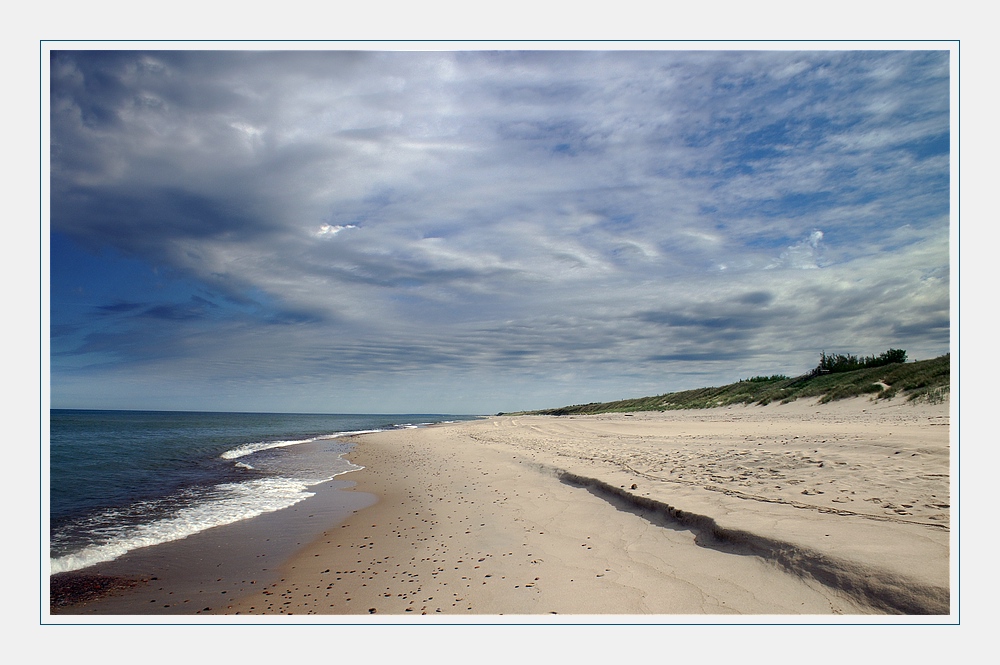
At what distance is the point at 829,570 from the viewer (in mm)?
3906

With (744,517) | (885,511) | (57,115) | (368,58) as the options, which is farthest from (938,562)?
(57,115)

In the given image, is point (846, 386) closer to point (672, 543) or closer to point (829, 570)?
point (672, 543)

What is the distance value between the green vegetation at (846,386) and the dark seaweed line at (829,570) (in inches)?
218

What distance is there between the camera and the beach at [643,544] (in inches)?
155

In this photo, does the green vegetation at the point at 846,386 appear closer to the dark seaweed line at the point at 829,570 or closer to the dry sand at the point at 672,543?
the dry sand at the point at 672,543

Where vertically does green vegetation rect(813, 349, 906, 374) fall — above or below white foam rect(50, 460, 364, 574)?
above

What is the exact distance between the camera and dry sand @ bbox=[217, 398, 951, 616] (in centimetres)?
391

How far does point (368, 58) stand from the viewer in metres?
4.86

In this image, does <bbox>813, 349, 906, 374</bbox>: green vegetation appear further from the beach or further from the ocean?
the ocean

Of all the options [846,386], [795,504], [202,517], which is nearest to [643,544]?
[795,504]

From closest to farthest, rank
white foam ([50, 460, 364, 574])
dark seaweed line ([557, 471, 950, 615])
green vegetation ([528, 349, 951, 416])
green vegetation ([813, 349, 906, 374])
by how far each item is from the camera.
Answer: dark seaweed line ([557, 471, 950, 615]) < white foam ([50, 460, 364, 574]) < green vegetation ([528, 349, 951, 416]) < green vegetation ([813, 349, 906, 374])

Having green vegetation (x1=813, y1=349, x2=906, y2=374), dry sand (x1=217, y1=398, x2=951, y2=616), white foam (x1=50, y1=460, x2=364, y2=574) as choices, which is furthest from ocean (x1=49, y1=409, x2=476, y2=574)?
green vegetation (x1=813, y1=349, x2=906, y2=374)

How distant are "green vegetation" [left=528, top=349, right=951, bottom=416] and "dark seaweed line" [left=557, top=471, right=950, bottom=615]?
553 centimetres
